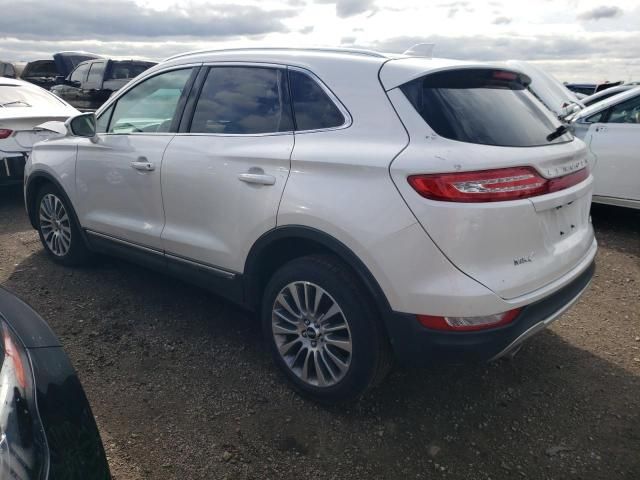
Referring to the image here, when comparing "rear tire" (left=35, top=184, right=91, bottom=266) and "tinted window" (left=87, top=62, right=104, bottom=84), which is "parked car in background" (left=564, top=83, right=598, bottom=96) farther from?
"rear tire" (left=35, top=184, right=91, bottom=266)

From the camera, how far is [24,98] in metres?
6.98

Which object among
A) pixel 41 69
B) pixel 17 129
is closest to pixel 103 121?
pixel 17 129

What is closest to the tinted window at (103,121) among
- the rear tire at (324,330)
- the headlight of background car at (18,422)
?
the rear tire at (324,330)

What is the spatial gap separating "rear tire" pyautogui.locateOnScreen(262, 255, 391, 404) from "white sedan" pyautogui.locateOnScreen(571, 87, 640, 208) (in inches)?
170

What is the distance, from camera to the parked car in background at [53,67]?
656 inches

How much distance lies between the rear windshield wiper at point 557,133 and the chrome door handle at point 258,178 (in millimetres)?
1438

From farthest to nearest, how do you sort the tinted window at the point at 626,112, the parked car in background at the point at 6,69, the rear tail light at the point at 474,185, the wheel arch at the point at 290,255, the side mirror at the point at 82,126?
the parked car in background at the point at 6,69, the tinted window at the point at 626,112, the side mirror at the point at 82,126, the wheel arch at the point at 290,255, the rear tail light at the point at 474,185

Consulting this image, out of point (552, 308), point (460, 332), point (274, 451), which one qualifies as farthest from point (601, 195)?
point (274, 451)

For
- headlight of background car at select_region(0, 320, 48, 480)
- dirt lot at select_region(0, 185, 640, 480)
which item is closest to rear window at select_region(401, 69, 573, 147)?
dirt lot at select_region(0, 185, 640, 480)

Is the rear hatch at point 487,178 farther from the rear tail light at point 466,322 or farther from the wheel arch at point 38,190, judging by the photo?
the wheel arch at point 38,190

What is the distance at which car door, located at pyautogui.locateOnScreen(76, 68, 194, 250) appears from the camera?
3566 mm

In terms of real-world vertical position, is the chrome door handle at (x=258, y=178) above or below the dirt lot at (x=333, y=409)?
above

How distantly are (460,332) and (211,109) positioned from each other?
80.1 inches

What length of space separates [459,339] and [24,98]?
6.83 m
